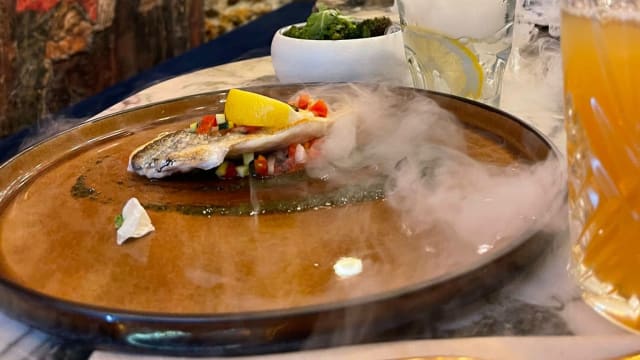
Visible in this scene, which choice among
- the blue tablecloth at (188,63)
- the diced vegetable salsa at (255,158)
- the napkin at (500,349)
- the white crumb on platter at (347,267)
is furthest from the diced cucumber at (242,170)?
the blue tablecloth at (188,63)

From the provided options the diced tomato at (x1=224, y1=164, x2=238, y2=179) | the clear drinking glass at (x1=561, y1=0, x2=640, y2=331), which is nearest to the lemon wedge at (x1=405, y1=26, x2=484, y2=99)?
the diced tomato at (x1=224, y1=164, x2=238, y2=179)

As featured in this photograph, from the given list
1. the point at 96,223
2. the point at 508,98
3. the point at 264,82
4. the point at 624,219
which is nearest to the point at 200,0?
the point at 264,82

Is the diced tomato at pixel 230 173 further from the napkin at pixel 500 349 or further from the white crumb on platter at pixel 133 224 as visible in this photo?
the napkin at pixel 500 349

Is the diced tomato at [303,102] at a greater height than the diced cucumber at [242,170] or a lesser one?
greater

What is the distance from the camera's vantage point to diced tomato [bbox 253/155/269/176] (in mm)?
893

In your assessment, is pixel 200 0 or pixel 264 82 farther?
pixel 200 0

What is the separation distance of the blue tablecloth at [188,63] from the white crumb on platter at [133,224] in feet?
2.39

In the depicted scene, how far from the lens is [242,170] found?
2.96 ft

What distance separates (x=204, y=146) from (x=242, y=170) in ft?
0.19

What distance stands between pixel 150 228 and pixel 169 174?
0.58 ft

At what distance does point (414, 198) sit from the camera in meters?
0.75

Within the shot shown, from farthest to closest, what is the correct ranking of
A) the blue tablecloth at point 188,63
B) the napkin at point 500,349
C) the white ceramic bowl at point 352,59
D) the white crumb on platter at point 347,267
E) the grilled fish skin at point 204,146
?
the blue tablecloth at point 188,63
the white ceramic bowl at point 352,59
the grilled fish skin at point 204,146
the white crumb on platter at point 347,267
the napkin at point 500,349

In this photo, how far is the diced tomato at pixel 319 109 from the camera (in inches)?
38.9

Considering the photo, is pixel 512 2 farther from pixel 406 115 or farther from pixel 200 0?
pixel 200 0
